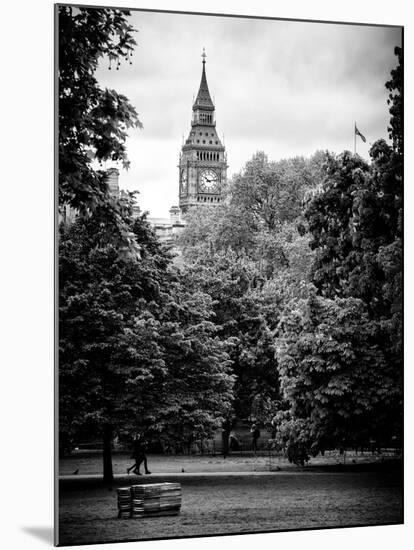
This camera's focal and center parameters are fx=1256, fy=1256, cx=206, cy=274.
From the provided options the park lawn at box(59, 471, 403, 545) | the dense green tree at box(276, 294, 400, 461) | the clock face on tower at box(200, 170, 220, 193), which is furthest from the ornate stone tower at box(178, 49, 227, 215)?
the park lawn at box(59, 471, 403, 545)

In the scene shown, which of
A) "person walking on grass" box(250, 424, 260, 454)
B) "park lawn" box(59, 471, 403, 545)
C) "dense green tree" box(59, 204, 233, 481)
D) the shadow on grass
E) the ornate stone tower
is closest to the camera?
"park lawn" box(59, 471, 403, 545)

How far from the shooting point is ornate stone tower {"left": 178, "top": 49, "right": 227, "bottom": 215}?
1404 centimetres

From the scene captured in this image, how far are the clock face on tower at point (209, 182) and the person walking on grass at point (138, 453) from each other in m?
2.96

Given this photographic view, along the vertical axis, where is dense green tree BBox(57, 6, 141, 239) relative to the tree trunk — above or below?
above

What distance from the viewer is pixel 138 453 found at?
44.5ft

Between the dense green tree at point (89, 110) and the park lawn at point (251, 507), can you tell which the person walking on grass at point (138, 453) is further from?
the dense green tree at point (89, 110)

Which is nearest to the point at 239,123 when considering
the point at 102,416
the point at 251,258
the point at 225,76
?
the point at 225,76

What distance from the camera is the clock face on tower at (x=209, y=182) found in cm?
1438

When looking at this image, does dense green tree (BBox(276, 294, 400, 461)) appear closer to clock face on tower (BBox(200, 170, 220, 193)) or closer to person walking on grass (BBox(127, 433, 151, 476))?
clock face on tower (BBox(200, 170, 220, 193))

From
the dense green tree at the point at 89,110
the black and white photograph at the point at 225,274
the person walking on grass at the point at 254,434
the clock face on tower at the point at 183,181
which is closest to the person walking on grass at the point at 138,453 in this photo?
the black and white photograph at the point at 225,274

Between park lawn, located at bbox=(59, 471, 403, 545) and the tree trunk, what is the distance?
0.16 m

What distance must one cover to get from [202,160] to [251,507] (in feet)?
12.9

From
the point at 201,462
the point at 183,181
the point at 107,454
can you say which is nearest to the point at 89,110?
the point at 183,181

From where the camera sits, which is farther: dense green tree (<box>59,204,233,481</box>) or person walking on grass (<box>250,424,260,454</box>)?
person walking on grass (<box>250,424,260,454</box>)
